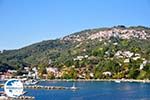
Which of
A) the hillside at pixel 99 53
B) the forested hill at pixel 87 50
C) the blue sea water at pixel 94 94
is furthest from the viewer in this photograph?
the forested hill at pixel 87 50

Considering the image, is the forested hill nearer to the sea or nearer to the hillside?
the hillside

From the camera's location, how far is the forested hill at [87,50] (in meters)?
59.8

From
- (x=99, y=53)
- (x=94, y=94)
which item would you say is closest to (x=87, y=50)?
(x=99, y=53)

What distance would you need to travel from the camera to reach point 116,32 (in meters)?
83.6

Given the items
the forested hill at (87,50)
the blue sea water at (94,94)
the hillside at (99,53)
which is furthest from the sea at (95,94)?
the forested hill at (87,50)

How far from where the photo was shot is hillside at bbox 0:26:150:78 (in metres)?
52.2

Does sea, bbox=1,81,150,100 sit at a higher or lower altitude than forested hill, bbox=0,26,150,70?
lower

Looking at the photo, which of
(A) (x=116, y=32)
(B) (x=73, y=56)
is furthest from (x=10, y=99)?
(A) (x=116, y=32)

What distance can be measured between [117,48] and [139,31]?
65.7 ft

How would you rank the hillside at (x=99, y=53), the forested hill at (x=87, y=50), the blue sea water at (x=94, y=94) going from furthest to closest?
1. the forested hill at (x=87, y=50)
2. the hillside at (x=99, y=53)
3. the blue sea water at (x=94, y=94)

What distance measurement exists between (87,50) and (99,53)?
5425 millimetres

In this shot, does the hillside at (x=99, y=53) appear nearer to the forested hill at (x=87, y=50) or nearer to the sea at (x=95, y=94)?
the forested hill at (x=87, y=50)

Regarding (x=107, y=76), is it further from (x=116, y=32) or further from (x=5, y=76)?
(x=116, y=32)

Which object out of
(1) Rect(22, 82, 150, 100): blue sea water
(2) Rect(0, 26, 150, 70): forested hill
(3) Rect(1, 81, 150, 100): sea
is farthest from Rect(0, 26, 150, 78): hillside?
(1) Rect(22, 82, 150, 100): blue sea water
